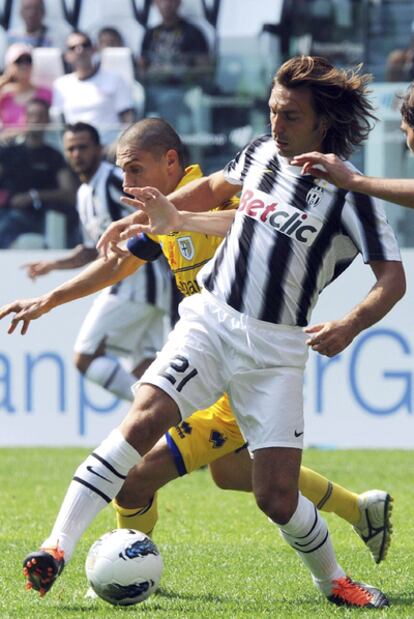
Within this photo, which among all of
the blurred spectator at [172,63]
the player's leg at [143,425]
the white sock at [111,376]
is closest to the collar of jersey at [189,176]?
the player's leg at [143,425]

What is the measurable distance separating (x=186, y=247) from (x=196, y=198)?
328 mm

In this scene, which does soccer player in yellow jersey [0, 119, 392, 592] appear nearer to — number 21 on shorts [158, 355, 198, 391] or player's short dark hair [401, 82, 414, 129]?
number 21 on shorts [158, 355, 198, 391]

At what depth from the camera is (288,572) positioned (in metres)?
6.28

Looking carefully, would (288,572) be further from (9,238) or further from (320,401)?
(9,238)

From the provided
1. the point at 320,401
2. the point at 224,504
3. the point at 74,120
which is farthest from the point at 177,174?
the point at 74,120

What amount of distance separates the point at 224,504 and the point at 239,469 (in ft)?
8.85

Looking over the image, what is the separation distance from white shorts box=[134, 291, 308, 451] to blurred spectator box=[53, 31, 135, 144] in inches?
321

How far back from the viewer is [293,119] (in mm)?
5367

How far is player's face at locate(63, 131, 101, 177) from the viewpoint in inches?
440

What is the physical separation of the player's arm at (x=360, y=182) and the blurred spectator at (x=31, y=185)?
7.81m

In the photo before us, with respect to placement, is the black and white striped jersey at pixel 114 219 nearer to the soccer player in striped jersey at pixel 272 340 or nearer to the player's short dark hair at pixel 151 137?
the player's short dark hair at pixel 151 137

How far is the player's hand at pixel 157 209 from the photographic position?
17.3 feet

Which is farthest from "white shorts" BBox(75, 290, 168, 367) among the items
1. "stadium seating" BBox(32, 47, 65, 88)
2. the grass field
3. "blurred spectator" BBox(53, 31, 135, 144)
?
"stadium seating" BBox(32, 47, 65, 88)

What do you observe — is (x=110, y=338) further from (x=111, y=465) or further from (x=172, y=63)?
(x=111, y=465)
